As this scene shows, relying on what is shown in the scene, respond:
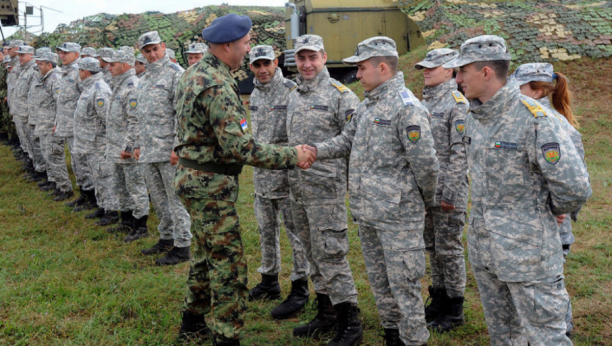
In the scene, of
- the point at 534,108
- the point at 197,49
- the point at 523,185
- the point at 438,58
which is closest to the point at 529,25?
the point at 197,49

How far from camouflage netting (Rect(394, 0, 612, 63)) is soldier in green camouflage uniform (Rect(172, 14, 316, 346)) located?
35.8 feet

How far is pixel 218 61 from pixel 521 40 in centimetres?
1179

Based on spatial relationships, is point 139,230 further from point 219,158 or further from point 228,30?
point 228,30

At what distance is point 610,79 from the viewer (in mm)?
12039

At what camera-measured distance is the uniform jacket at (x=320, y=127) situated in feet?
12.5

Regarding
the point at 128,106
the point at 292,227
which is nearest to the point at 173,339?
the point at 292,227

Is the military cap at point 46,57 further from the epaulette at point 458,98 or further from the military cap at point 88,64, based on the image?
the epaulette at point 458,98

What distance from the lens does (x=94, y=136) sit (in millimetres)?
7320

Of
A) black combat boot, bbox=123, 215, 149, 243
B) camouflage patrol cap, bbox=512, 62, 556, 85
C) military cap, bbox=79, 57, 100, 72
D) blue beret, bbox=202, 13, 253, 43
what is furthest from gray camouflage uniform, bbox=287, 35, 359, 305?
military cap, bbox=79, 57, 100, 72

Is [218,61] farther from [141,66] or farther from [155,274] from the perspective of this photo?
[141,66]

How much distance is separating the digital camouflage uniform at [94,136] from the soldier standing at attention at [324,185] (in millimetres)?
4233

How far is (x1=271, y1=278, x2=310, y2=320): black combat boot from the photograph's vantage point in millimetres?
4312

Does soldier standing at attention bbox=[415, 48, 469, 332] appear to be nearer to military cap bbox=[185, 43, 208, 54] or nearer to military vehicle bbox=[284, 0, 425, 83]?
military cap bbox=[185, 43, 208, 54]

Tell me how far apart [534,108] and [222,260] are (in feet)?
6.84
